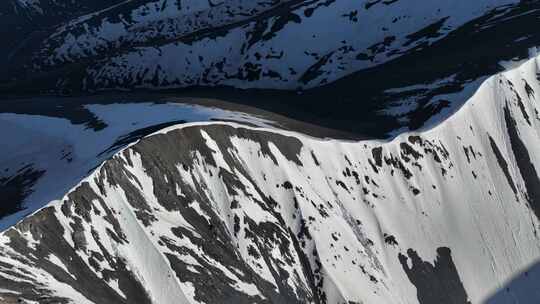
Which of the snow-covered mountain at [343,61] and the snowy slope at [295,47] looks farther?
the snowy slope at [295,47]

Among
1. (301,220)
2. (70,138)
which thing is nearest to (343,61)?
(301,220)

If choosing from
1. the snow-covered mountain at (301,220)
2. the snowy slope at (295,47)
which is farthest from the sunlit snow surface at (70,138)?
the snowy slope at (295,47)

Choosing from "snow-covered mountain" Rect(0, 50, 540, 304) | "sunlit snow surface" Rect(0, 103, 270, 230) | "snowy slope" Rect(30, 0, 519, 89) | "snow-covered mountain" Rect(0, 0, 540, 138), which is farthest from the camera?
"snowy slope" Rect(30, 0, 519, 89)

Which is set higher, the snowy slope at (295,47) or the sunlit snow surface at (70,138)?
Result: the sunlit snow surface at (70,138)

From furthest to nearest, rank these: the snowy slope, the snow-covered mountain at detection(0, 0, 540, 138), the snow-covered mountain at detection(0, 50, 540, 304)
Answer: the snowy slope
the snow-covered mountain at detection(0, 0, 540, 138)
the snow-covered mountain at detection(0, 50, 540, 304)

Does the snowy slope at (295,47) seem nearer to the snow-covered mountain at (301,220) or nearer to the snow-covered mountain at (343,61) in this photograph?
the snow-covered mountain at (343,61)

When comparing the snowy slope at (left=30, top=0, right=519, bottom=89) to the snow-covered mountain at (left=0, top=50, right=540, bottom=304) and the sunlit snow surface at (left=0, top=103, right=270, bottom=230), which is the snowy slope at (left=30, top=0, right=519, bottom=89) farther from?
the sunlit snow surface at (left=0, top=103, right=270, bottom=230)

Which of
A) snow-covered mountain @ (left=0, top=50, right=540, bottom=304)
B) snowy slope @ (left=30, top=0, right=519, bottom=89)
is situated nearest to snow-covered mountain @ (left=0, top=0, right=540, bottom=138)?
snowy slope @ (left=30, top=0, right=519, bottom=89)
